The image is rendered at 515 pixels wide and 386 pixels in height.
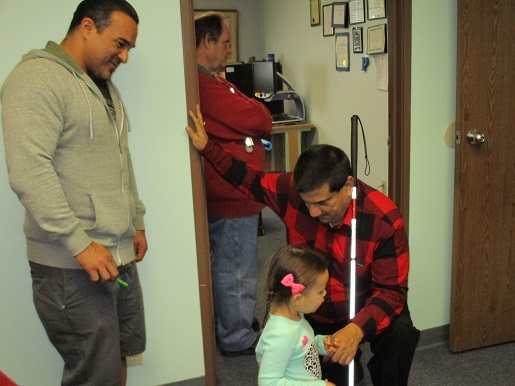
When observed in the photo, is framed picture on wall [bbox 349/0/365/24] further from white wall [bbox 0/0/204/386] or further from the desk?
white wall [bbox 0/0/204/386]

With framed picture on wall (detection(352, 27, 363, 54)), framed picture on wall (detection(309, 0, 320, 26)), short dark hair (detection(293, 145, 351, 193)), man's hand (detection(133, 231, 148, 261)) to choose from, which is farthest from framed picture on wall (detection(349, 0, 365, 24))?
man's hand (detection(133, 231, 148, 261))

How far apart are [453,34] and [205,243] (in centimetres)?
140

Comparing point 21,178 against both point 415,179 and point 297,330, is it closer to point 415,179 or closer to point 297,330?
point 297,330

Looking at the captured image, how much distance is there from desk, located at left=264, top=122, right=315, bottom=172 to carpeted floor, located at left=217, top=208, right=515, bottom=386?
235cm

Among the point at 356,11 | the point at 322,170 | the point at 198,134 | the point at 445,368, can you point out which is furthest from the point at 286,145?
the point at 322,170

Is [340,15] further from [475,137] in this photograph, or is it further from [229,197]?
[229,197]

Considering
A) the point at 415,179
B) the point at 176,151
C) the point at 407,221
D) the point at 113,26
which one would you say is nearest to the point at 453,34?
the point at 415,179

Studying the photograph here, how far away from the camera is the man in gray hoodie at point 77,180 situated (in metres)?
1.38

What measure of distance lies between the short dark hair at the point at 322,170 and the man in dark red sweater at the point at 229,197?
2.30 ft

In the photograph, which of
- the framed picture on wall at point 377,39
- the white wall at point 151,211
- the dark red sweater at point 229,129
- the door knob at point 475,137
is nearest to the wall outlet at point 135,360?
the white wall at point 151,211

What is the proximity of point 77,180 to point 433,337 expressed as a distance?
1944mm

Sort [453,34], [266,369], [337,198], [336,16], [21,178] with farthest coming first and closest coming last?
[336,16], [453,34], [337,198], [266,369], [21,178]

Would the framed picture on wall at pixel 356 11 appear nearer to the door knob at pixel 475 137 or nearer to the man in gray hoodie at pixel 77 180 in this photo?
the door knob at pixel 475 137

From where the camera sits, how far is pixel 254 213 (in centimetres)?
252
